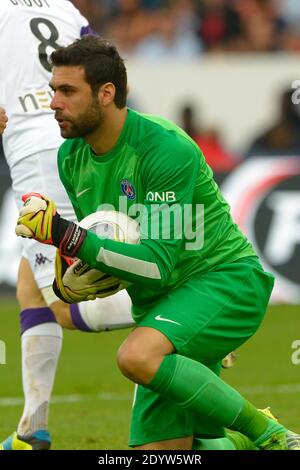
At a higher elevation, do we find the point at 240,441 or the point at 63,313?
the point at 63,313

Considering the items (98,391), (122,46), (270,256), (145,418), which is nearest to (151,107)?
(122,46)

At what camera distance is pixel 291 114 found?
16.1m

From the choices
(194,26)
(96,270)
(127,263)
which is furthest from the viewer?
(194,26)

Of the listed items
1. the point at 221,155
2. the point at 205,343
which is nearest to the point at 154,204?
the point at 205,343

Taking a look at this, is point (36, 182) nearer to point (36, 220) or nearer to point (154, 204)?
point (154, 204)

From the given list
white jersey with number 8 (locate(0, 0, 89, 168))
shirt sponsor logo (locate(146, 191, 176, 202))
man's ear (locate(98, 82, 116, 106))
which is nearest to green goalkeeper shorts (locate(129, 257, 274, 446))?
shirt sponsor logo (locate(146, 191, 176, 202))

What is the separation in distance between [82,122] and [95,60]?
0.95 ft

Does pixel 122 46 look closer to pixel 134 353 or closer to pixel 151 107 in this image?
pixel 151 107

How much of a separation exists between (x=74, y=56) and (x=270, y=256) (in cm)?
750

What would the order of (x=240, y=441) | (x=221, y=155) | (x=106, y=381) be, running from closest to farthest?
(x=240, y=441) < (x=106, y=381) < (x=221, y=155)

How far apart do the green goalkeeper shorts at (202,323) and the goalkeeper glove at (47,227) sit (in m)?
0.55

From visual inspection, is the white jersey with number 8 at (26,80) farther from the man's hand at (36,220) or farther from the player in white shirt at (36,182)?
the man's hand at (36,220)

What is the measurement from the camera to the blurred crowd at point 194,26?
18172 mm

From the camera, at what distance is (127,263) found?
5.75 meters
